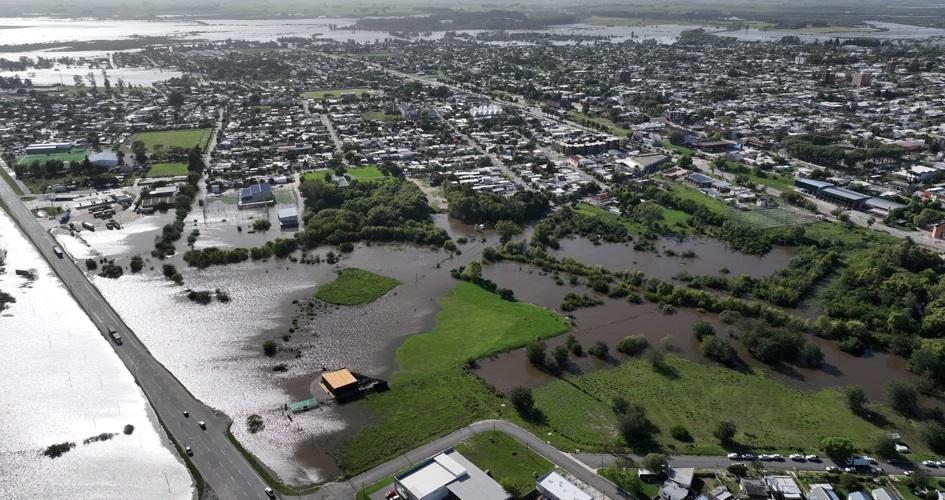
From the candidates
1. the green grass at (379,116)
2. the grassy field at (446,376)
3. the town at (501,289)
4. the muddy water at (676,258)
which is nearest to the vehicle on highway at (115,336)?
the town at (501,289)

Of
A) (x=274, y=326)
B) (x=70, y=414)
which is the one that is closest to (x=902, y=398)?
(x=274, y=326)

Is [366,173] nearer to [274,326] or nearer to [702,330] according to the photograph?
[274,326]

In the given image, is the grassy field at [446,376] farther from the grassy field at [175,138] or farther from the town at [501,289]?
the grassy field at [175,138]

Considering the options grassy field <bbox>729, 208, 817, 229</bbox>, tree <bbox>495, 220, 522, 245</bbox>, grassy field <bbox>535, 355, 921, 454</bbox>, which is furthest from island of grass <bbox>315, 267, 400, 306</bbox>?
grassy field <bbox>729, 208, 817, 229</bbox>

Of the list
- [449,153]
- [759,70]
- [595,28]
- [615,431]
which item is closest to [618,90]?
[759,70]

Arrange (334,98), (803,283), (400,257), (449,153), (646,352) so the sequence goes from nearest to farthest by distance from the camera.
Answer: (646,352) → (803,283) → (400,257) → (449,153) → (334,98)

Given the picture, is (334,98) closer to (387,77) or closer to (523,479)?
(387,77)
